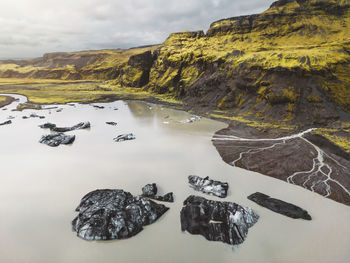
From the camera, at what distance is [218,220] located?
519cm

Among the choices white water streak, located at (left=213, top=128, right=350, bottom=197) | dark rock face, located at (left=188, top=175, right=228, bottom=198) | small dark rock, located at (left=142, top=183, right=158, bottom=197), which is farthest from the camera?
white water streak, located at (left=213, top=128, right=350, bottom=197)

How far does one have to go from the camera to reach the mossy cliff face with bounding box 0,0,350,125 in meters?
15.2

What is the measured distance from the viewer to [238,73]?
20.6 m

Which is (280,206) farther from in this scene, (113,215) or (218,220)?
(113,215)

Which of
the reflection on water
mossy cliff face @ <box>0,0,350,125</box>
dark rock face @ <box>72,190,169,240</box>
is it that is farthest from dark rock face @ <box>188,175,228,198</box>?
mossy cliff face @ <box>0,0,350,125</box>

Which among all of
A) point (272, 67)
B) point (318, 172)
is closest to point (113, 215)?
point (318, 172)

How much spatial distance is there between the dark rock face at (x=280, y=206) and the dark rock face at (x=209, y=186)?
0.90m

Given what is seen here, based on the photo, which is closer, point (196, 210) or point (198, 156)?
point (196, 210)

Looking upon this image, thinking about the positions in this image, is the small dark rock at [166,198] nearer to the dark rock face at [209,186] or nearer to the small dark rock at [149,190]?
the small dark rock at [149,190]

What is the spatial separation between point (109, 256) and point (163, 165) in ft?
15.1

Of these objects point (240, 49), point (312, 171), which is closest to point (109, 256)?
point (312, 171)

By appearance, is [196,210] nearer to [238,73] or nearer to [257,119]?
[257,119]

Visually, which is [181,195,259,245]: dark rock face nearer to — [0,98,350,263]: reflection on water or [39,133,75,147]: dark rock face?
[0,98,350,263]: reflection on water

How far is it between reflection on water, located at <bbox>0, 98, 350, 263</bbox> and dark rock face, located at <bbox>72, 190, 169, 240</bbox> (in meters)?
0.20
